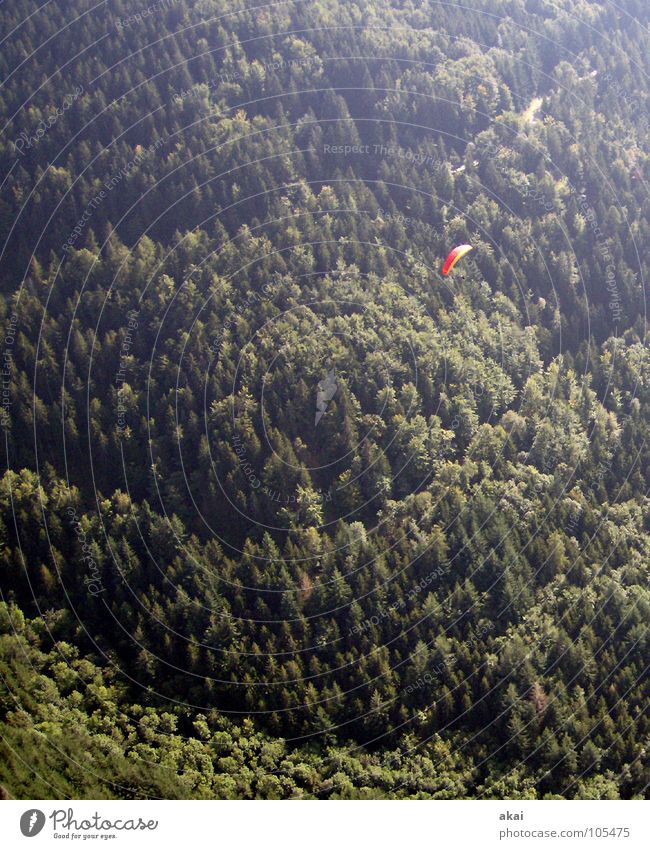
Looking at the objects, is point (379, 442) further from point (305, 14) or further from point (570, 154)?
point (305, 14)

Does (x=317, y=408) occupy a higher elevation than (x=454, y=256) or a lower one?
lower

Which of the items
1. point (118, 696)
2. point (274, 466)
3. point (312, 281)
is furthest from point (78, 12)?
point (118, 696)

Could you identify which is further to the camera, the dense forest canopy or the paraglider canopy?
the paraglider canopy

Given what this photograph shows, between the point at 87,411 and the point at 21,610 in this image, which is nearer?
the point at 21,610

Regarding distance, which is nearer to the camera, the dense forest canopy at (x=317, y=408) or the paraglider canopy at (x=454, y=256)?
the dense forest canopy at (x=317, y=408)

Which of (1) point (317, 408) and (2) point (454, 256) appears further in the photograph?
(2) point (454, 256)

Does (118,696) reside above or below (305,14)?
Result: below

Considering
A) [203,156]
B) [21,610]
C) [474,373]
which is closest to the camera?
[21,610]

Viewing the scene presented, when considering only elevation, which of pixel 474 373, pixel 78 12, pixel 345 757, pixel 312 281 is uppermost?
pixel 78 12
